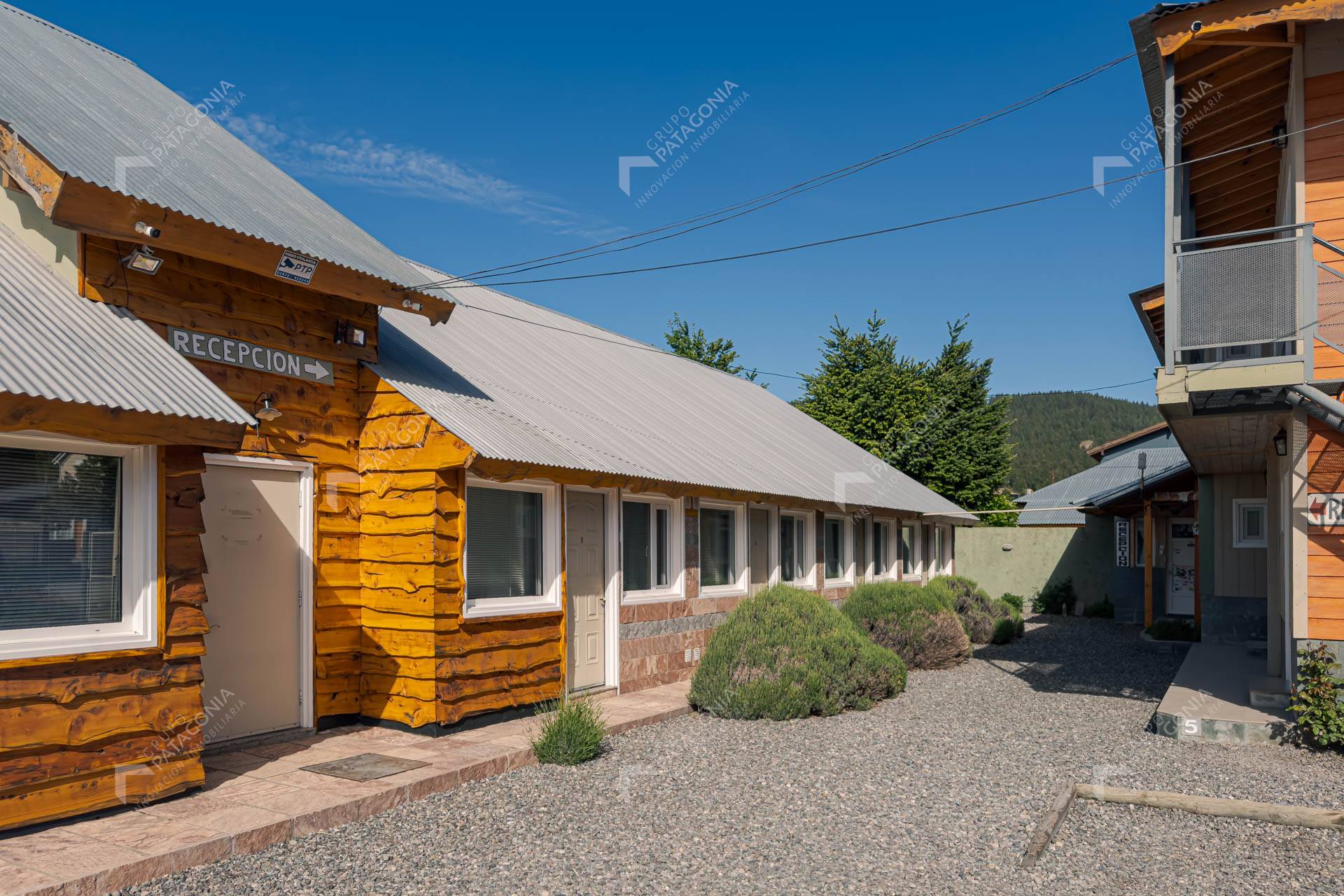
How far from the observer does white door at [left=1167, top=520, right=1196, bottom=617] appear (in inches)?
909

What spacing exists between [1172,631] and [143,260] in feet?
60.8

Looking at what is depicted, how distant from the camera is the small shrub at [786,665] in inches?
404

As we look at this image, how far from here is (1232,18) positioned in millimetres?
8641

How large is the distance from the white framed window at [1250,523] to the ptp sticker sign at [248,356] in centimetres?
1403

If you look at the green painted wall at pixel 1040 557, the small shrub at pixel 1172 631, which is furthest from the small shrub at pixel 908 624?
the green painted wall at pixel 1040 557

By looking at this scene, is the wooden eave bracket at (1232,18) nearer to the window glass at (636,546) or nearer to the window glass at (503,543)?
the window glass at (636,546)

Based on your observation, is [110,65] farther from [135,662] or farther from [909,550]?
[909,550]

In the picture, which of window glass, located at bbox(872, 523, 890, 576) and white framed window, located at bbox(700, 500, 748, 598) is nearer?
white framed window, located at bbox(700, 500, 748, 598)

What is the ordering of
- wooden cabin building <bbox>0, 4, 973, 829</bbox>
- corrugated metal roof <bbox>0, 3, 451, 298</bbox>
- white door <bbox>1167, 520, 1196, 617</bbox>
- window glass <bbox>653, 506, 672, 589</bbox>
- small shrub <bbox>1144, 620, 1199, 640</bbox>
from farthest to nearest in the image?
white door <bbox>1167, 520, 1196, 617</bbox> → small shrub <bbox>1144, 620, 1199, 640</bbox> → window glass <bbox>653, 506, 672, 589</bbox> → corrugated metal roof <bbox>0, 3, 451, 298</bbox> → wooden cabin building <bbox>0, 4, 973, 829</bbox>

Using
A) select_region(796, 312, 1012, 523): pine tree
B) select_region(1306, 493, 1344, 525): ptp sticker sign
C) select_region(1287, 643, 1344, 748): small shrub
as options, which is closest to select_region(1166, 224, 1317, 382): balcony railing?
select_region(1306, 493, 1344, 525): ptp sticker sign

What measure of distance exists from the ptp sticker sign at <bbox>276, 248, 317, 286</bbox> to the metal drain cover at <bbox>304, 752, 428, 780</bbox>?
3.83 meters

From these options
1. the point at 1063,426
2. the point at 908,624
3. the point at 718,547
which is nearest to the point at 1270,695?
the point at 908,624

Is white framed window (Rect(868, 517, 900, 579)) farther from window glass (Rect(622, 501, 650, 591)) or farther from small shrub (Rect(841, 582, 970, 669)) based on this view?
window glass (Rect(622, 501, 650, 591))

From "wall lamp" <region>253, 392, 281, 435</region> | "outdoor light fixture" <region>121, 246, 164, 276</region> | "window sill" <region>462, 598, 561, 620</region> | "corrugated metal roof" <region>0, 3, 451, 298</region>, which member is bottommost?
"window sill" <region>462, 598, 561, 620</region>
